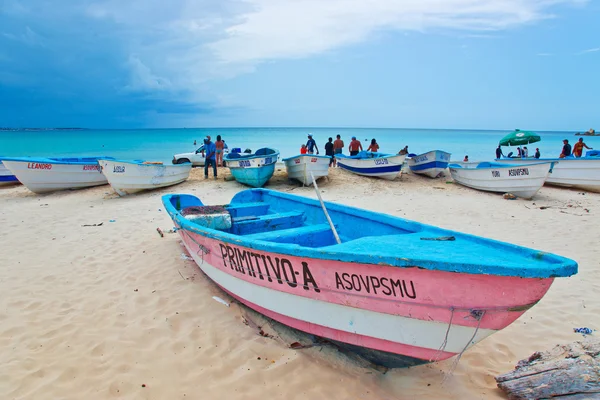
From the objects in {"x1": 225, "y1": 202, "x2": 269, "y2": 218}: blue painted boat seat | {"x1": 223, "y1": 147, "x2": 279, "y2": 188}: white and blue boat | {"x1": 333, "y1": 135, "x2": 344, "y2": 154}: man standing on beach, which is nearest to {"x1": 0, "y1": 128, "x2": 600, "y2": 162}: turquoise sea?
{"x1": 333, "y1": 135, "x2": 344, "y2": 154}: man standing on beach

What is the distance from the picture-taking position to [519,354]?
3342 mm

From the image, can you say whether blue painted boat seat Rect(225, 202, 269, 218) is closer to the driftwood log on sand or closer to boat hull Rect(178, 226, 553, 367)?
boat hull Rect(178, 226, 553, 367)

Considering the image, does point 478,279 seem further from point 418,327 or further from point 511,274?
point 418,327

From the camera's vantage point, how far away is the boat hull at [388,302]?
233cm

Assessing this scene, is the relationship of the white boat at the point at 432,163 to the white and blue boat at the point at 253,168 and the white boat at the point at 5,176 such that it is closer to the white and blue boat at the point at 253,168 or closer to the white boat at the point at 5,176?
the white and blue boat at the point at 253,168

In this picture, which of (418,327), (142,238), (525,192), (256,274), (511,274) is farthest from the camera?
(525,192)

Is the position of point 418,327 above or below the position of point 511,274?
below

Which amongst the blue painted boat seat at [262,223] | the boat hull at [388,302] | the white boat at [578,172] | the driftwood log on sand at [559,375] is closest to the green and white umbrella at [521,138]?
the white boat at [578,172]

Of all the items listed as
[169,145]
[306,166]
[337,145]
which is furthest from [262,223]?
[169,145]

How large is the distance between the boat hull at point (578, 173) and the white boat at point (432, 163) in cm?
327

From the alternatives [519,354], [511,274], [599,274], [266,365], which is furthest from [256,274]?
[599,274]

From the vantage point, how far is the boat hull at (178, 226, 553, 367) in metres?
2.33

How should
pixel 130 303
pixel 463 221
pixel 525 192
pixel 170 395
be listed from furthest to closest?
1. pixel 525 192
2. pixel 463 221
3. pixel 130 303
4. pixel 170 395

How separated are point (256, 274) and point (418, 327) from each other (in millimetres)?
1628
